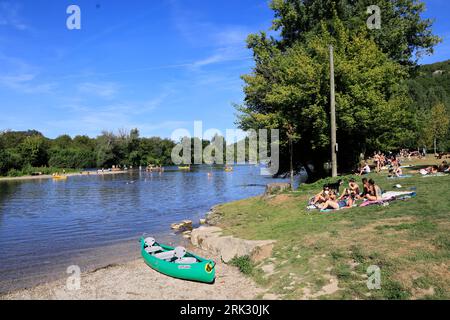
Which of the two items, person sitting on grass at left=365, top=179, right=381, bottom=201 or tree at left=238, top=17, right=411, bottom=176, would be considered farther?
tree at left=238, top=17, right=411, bottom=176

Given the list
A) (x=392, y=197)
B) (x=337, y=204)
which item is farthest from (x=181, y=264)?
(x=392, y=197)

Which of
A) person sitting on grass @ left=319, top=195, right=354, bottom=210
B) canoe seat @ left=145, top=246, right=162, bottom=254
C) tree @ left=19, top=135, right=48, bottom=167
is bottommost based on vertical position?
canoe seat @ left=145, top=246, right=162, bottom=254

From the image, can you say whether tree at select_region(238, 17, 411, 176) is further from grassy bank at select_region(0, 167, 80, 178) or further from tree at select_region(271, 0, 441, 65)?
grassy bank at select_region(0, 167, 80, 178)

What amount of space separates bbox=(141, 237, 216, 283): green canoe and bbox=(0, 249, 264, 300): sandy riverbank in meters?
0.20

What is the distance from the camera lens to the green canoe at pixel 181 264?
39.3 feet

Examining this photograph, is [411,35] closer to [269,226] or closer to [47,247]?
[269,226]

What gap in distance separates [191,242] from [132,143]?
12846cm

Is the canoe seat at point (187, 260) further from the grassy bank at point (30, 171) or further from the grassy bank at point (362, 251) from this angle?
the grassy bank at point (30, 171)

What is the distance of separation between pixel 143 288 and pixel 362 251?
6706 millimetres

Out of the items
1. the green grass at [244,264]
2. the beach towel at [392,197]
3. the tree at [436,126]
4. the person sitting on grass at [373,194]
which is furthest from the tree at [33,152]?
the beach towel at [392,197]

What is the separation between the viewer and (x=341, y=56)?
93.1ft

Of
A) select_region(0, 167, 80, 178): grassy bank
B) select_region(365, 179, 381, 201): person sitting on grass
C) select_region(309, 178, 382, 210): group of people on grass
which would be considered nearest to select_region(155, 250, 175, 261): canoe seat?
select_region(309, 178, 382, 210): group of people on grass

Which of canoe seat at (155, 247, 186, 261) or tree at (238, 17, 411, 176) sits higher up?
tree at (238, 17, 411, 176)

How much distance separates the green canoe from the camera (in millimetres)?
11977
